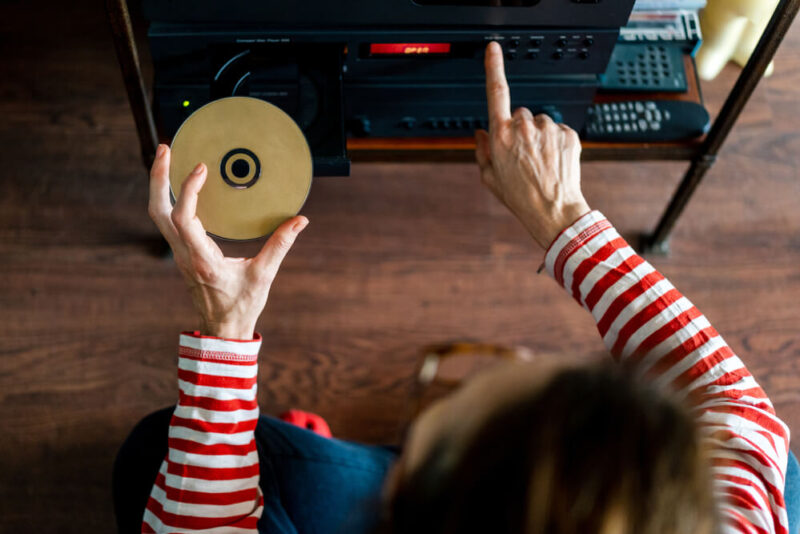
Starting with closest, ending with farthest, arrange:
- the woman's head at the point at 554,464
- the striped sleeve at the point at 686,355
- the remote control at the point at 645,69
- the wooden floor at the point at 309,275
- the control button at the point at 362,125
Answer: the woman's head at the point at 554,464 < the striped sleeve at the point at 686,355 < the control button at the point at 362,125 < the remote control at the point at 645,69 < the wooden floor at the point at 309,275

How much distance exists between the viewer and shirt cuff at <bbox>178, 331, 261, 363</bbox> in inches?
31.1

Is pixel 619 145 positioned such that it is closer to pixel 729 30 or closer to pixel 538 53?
pixel 538 53

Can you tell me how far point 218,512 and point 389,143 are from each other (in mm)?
617

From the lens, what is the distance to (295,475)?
91 centimetres

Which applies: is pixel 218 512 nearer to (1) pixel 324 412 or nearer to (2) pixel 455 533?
(2) pixel 455 533

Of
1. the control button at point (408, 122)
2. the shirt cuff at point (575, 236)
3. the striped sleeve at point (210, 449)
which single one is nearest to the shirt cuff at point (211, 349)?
the striped sleeve at point (210, 449)

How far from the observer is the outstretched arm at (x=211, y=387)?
77cm

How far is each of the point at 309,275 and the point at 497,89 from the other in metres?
0.63

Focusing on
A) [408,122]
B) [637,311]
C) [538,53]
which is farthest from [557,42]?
[637,311]

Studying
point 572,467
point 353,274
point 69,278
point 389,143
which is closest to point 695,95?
point 389,143

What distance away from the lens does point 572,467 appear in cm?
47

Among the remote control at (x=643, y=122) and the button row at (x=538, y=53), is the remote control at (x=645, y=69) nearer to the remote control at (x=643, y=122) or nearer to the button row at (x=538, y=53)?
the remote control at (x=643, y=122)

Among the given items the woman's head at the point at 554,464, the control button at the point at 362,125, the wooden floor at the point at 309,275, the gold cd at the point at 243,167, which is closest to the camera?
the woman's head at the point at 554,464

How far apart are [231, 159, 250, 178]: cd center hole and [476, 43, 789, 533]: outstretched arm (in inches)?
12.1
